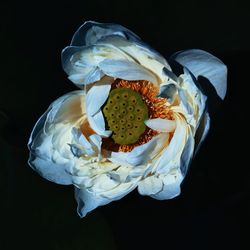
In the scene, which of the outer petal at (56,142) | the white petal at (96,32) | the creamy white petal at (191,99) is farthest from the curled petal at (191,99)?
the outer petal at (56,142)

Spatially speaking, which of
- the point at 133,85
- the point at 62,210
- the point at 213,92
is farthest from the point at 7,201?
the point at 213,92

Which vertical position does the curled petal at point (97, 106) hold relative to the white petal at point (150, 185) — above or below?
above

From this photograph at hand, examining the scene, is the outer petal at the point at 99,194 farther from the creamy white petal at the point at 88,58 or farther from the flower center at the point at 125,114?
the creamy white petal at the point at 88,58

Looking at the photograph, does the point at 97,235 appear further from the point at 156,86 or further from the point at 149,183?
A: the point at 156,86

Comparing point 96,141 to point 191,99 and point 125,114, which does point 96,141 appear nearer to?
point 125,114

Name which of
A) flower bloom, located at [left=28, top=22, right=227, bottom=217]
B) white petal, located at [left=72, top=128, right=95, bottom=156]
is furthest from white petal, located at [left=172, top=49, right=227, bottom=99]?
white petal, located at [left=72, top=128, right=95, bottom=156]

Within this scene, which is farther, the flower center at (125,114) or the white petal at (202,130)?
the flower center at (125,114)

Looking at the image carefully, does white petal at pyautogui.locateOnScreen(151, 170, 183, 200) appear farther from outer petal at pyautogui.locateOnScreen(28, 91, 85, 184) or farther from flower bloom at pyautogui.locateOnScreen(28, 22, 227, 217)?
outer petal at pyautogui.locateOnScreen(28, 91, 85, 184)

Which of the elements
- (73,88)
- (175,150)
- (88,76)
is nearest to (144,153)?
(175,150)
